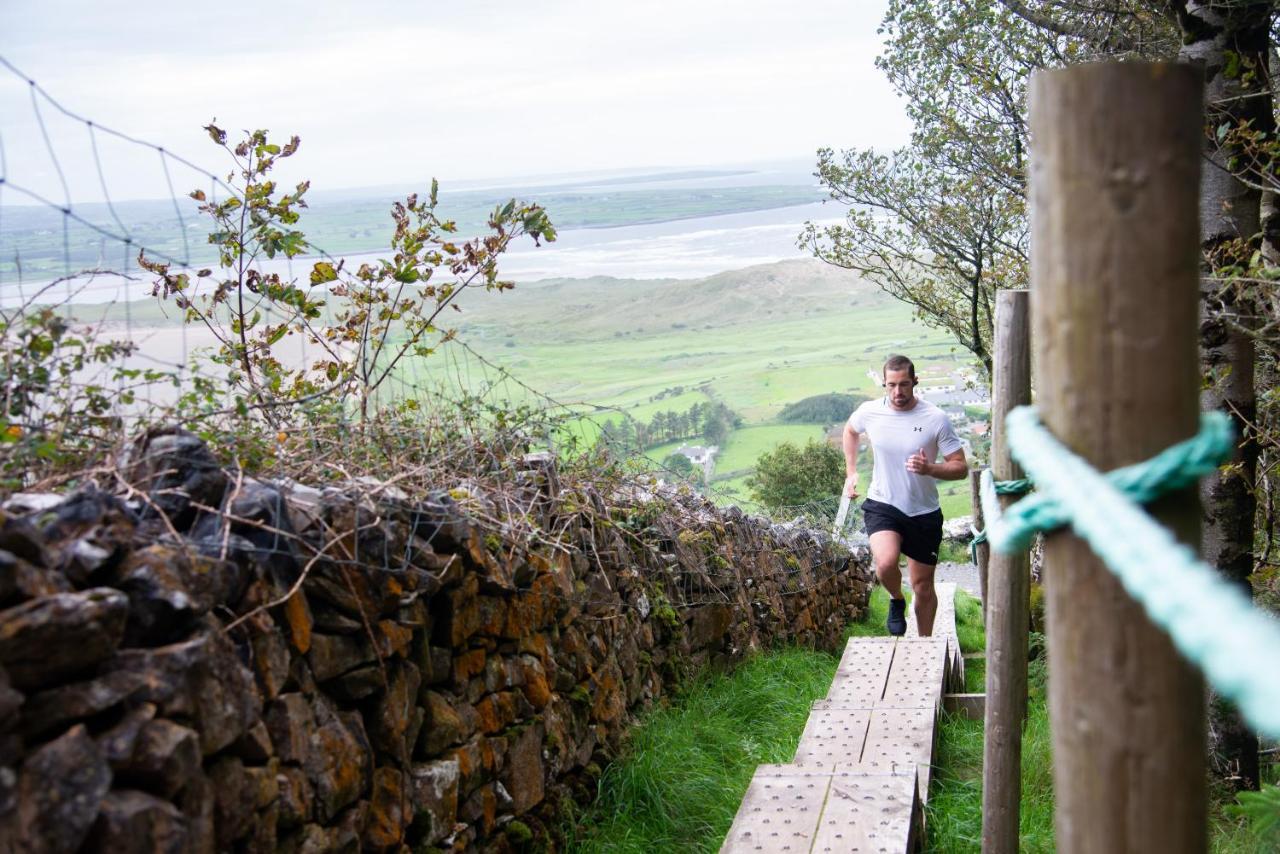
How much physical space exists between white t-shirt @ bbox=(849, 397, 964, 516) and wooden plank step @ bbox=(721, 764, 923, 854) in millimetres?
2845

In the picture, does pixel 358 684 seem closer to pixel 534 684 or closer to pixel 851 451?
pixel 534 684

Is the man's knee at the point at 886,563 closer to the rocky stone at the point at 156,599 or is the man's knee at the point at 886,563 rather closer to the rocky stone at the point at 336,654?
the rocky stone at the point at 336,654

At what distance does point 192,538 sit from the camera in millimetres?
3068

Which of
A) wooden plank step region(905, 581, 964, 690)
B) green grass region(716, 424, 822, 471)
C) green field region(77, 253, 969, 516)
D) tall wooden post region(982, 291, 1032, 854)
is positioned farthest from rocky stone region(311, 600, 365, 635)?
green grass region(716, 424, 822, 471)

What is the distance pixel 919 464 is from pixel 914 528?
0.57 meters

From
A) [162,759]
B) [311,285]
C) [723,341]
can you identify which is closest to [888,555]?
[311,285]

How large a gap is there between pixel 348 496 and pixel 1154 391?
8.96 feet

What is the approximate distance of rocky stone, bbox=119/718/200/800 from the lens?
8.05 feet

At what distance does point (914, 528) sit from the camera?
7.15 m

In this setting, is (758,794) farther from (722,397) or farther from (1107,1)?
(722,397)

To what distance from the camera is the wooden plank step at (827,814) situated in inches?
154

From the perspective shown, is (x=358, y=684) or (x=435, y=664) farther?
(x=435, y=664)

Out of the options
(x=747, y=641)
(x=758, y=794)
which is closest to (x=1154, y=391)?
Result: (x=758, y=794)

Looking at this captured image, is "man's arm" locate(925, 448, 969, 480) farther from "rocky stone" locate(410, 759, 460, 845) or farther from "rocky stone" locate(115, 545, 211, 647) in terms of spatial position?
"rocky stone" locate(115, 545, 211, 647)
